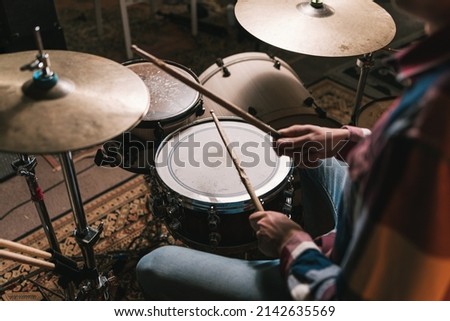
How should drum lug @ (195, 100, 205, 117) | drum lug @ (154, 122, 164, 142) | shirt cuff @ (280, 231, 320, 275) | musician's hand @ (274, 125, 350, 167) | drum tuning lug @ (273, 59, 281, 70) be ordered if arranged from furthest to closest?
drum tuning lug @ (273, 59, 281, 70) < drum lug @ (195, 100, 205, 117) < drum lug @ (154, 122, 164, 142) < musician's hand @ (274, 125, 350, 167) < shirt cuff @ (280, 231, 320, 275)

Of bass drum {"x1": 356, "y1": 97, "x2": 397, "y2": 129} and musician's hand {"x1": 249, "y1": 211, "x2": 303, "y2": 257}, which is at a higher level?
musician's hand {"x1": 249, "y1": 211, "x2": 303, "y2": 257}

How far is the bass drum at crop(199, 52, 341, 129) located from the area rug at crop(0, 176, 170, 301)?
498 millimetres

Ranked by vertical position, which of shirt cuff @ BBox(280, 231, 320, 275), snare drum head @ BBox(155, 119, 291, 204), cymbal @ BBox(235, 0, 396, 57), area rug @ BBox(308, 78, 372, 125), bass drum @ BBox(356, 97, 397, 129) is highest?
cymbal @ BBox(235, 0, 396, 57)

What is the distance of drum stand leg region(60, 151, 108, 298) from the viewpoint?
1.01m

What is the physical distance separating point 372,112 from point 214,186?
90 centimetres

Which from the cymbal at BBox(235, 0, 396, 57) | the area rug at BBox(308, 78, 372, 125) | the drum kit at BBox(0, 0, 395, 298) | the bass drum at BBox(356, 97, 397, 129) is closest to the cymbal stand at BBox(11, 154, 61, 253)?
the drum kit at BBox(0, 0, 395, 298)

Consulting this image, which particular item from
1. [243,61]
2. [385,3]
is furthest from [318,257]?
[385,3]

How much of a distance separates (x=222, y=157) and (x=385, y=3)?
100 inches

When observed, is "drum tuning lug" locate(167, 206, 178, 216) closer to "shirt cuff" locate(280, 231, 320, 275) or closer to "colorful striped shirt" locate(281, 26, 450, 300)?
"shirt cuff" locate(280, 231, 320, 275)

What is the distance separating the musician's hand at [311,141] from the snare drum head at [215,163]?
0.12 m

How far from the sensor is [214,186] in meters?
1.19

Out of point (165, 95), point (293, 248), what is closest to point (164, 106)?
point (165, 95)

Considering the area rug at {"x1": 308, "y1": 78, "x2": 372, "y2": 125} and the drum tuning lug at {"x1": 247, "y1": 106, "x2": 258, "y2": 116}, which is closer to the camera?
the drum tuning lug at {"x1": 247, "y1": 106, "x2": 258, "y2": 116}

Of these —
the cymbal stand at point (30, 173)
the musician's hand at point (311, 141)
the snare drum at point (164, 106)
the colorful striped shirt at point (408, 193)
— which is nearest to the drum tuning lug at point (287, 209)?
the musician's hand at point (311, 141)
